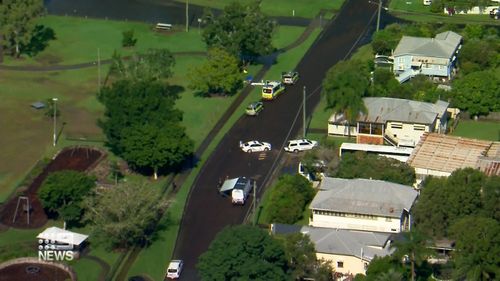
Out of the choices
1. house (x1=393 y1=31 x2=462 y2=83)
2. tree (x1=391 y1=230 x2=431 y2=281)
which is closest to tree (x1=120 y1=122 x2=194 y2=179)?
tree (x1=391 y1=230 x2=431 y2=281)

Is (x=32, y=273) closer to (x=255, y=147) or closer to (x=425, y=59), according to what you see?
(x=255, y=147)

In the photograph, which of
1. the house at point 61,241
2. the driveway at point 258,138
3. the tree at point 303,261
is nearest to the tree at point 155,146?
the driveway at point 258,138

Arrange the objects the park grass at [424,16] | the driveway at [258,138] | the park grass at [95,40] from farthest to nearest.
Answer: the park grass at [424,16] < the park grass at [95,40] < the driveway at [258,138]

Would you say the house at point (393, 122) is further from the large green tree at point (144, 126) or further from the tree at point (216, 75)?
the large green tree at point (144, 126)

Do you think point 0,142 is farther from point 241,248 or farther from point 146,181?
point 241,248

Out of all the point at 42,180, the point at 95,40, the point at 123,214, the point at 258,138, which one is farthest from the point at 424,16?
the point at 123,214

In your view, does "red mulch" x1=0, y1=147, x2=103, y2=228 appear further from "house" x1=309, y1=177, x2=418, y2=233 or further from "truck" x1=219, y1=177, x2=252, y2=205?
"house" x1=309, y1=177, x2=418, y2=233

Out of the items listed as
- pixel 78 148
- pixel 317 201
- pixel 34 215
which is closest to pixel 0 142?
pixel 78 148
